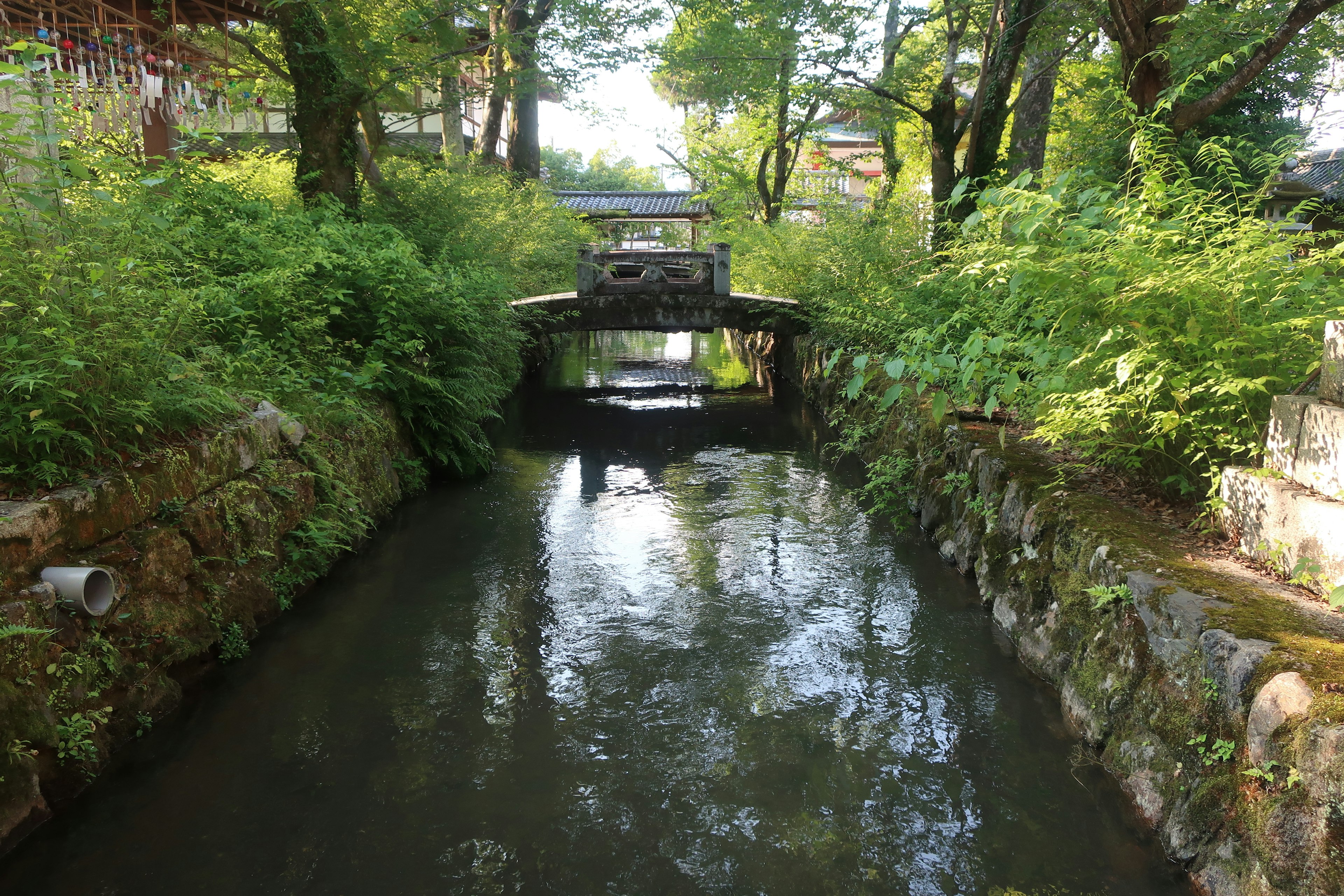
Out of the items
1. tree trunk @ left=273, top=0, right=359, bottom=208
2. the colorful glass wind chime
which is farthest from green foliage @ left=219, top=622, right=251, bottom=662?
tree trunk @ left=273, top=0, right=359, bottom=208

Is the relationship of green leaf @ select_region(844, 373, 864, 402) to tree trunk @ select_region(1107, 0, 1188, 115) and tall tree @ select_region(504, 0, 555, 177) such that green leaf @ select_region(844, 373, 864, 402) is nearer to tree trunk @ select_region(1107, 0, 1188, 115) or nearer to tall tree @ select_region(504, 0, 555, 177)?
tree trunk @ select_region(1107, 0, 1188, 115)

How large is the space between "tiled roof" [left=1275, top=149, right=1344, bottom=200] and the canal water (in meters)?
17.7

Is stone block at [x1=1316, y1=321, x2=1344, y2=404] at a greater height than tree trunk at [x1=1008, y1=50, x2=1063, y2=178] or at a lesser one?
lesser

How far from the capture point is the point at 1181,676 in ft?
11.3

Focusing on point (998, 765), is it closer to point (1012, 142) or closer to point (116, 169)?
point (116, 169)

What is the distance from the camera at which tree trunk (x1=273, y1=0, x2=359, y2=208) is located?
9844mm

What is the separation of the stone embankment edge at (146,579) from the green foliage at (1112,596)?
14.7ft

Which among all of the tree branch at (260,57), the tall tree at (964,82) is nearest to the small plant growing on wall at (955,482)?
the tall tree at (964,82)

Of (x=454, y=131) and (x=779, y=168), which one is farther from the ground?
(x=454, y=131)

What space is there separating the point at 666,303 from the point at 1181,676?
42.7ft

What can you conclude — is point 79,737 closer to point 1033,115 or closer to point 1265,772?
point 1265,772

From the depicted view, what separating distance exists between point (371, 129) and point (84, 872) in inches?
452

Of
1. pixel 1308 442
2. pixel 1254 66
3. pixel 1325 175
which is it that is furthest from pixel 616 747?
pixel 1325 175

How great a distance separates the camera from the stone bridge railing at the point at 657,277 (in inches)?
609
